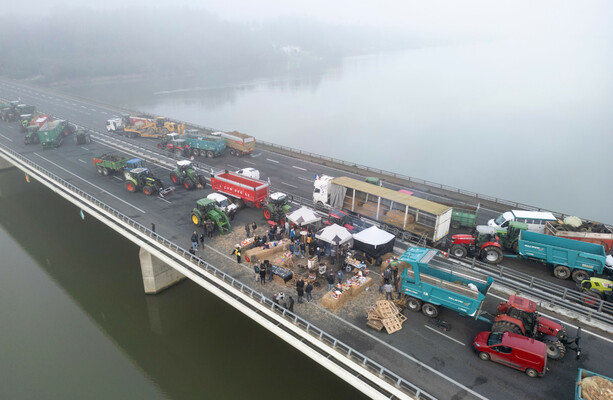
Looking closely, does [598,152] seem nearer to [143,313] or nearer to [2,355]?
[143,313]

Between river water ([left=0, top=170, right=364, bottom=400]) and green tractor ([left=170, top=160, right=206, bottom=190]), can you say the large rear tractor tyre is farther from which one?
river water ([left=0, top=170, right=364, bottom=400])

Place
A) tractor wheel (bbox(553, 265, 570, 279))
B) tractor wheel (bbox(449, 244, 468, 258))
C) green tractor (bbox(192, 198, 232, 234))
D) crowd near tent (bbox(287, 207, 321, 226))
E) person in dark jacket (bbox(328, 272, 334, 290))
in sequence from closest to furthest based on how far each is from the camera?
person in dark jacket (bbox(328, 272, 334, 290)) < tractor wheel (bbox(553, 265, 570, 279)) < tractor wheel (bbox(449, 244, 468, 258)) < crowd near tent (bbox(287, 207, 321, 226)) < green tractor (bbox(192, 198, 232, 234))

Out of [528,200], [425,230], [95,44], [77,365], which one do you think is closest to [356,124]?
[528,200]

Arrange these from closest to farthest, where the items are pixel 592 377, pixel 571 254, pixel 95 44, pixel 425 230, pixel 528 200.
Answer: pixel 592 377
pixel 571 254
pixel 425 230
pixel 528 200
pixel 95 44

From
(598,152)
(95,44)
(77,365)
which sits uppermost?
(95,44)

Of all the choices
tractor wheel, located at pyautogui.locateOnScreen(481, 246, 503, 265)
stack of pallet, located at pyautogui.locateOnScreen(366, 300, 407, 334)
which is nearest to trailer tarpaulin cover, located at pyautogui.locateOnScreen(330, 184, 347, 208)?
tractor wheel, located at pyautogui.locateOnScreen(481, 246, 503, 265)

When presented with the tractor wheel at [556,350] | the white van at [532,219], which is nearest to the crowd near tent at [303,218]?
the white van at [532,219]
